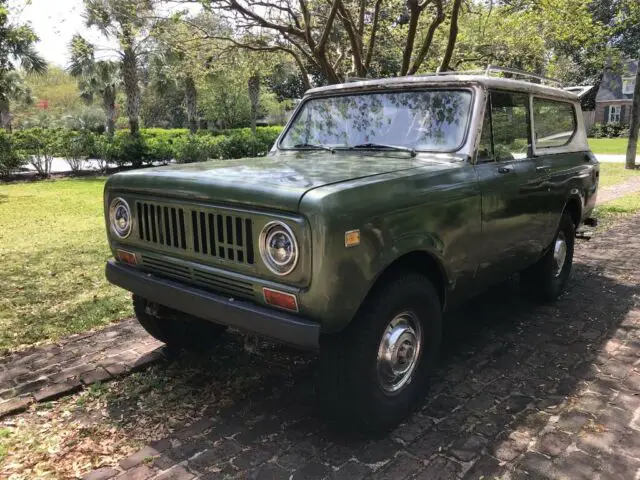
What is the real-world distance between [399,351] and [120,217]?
1955mm

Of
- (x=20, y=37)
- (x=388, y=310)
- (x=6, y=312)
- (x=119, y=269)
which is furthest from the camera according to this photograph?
(x=20, y=37)

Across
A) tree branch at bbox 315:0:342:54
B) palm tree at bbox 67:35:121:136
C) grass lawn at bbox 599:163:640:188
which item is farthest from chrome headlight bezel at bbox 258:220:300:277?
Result: palm tree at bbox 67:35:121:136

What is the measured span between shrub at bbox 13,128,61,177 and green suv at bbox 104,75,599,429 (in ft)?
49.3

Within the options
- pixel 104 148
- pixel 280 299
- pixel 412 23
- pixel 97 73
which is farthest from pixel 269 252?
pixel 97 73

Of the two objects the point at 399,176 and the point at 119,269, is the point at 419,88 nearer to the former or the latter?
the point at 399,176

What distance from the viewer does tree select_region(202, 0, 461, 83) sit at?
27.5 ft

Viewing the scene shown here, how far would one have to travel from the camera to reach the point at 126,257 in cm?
356

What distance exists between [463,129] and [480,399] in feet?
5.76

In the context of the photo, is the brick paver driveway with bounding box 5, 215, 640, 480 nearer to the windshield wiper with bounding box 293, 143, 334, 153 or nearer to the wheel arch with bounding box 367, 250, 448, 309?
the wheel arch with bounding box 367, 250, 448, 309

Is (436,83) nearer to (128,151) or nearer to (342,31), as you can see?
(342,31)

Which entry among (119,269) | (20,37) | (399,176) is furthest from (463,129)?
(20,37)

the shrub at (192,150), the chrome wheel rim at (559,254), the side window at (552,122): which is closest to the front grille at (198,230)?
the side window at (552,122)

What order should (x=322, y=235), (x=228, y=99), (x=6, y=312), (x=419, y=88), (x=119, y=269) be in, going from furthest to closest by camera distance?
(x=228, y=99) → (x=6, y=312) → (x=419, y=88) → (x=119, y=269) → (x=322, y=235)

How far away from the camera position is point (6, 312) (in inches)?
197
